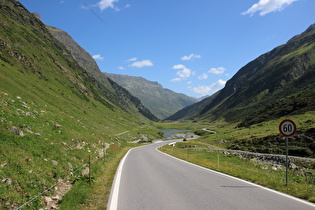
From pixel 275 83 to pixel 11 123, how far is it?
667 ft

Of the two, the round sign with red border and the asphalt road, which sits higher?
the round sign with red border

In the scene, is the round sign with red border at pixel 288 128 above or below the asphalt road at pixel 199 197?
above

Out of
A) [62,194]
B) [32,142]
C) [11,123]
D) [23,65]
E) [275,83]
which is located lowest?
[62,194]

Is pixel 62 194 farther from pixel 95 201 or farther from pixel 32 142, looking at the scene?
pixel 32 142

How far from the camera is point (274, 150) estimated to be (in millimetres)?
37250

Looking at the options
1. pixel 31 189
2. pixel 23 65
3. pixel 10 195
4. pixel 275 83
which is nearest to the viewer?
pixel 10 195

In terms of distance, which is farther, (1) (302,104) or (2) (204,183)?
(1) (302,104)

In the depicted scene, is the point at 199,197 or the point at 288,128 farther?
the point at 288,128

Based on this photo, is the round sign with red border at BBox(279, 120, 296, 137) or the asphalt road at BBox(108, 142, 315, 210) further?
the round sign with red border at BBox(279, 120, 296, 137)

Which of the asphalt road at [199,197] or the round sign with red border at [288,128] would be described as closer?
the asphalt road at [199,197]

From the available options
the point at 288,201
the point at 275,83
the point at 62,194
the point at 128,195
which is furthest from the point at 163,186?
the point at 275,83

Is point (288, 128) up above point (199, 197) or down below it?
above

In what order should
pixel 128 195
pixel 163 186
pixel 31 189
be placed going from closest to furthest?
pixel 31 189 → pixel 128 195 → pixel 163 186

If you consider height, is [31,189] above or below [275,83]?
below
